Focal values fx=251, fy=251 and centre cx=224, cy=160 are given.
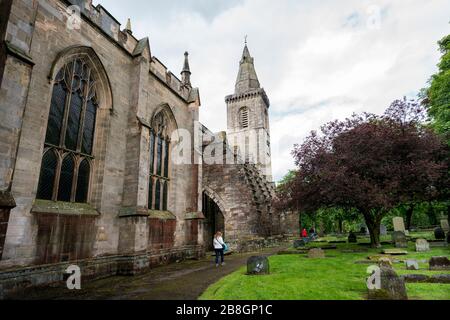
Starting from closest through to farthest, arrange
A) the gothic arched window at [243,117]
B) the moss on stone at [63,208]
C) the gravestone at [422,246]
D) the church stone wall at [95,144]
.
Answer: the church stone wall at [95,144] → the moss on stone at [63,208] → the gravestone at [422,246] → the gothic arched window at [243,117]

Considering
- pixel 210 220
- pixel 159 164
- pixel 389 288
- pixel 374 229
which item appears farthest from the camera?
pixel 210 220

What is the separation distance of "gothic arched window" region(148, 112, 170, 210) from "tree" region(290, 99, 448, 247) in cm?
773

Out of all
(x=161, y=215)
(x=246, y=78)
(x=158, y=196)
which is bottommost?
(x=161, y=215)

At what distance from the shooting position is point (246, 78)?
2055 inches

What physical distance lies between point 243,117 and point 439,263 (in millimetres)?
44388

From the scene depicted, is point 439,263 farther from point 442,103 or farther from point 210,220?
point 210,220

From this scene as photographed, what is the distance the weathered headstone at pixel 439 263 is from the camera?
24.4ft

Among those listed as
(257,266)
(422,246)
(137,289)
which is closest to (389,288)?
(257,266)

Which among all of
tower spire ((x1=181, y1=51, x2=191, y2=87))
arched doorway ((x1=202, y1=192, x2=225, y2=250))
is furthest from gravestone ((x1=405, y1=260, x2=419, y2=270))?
arched doorway ((x1=202, y1=192, x2=225, y2=250))

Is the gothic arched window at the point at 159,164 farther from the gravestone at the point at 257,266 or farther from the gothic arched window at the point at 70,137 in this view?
the gravestone at the point at 257,266

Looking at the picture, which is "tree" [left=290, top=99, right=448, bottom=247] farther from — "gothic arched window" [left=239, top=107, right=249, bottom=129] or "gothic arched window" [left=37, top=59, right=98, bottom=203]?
"gothic arched window" [left=239, top=107, right=249, bottom=129]

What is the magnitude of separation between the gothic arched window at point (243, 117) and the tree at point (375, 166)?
115ft

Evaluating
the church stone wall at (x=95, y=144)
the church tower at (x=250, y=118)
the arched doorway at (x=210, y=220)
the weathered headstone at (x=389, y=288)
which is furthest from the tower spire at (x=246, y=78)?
the weathered headstone at (x=389, y=288)
